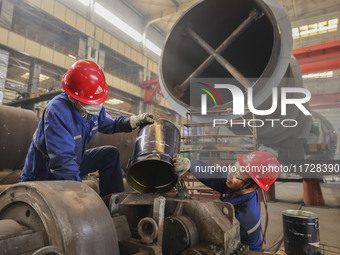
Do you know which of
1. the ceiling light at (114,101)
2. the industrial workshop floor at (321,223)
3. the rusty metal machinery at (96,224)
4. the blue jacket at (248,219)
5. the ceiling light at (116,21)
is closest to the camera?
the rusty metal machinery at (96,224)

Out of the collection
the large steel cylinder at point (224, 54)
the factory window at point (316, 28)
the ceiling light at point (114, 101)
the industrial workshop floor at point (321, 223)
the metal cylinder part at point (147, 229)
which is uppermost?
the factory window at point (316, 28)

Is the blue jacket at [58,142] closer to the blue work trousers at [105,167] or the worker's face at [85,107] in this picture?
the worker's face at [85,107]

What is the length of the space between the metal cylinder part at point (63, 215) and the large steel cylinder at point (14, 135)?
80.5 inches

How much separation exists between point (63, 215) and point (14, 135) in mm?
2331

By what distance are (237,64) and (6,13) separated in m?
10.7

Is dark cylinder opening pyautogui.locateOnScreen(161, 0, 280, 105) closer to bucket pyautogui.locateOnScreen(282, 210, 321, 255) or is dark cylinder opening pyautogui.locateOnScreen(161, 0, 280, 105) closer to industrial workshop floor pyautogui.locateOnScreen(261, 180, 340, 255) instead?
bucket pyautogui.locateOnScreen(282, 210, 321, 255)

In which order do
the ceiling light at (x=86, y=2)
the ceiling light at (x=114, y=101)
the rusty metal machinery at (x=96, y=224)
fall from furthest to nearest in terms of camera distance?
the ceiling light at (x=114, y=101) < the ceiling light at (x=86, y=2) < the rusty metal machinery at (x=96, y=224)

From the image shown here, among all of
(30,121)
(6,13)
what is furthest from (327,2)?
(6,13)

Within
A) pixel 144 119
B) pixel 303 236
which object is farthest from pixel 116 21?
pixel 303 236

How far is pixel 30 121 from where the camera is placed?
8.98 ft

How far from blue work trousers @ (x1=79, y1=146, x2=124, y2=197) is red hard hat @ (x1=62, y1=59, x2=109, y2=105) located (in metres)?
0.51

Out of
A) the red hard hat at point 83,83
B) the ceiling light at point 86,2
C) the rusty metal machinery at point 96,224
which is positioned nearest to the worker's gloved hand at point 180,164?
the rusty metal machinery at point 96,224

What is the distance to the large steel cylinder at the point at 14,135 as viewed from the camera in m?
2.53

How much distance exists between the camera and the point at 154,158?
1.30 meters
